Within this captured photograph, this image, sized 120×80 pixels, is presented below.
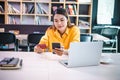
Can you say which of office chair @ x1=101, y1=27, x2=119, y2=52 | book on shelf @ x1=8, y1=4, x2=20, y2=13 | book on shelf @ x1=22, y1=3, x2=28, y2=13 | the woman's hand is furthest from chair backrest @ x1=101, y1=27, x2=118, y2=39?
the woman's hand

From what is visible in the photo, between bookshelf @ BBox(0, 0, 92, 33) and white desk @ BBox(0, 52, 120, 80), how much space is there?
382cm

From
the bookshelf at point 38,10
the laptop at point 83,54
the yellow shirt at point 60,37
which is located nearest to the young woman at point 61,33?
the yellow shirt at point 60,37

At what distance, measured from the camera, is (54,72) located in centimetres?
159

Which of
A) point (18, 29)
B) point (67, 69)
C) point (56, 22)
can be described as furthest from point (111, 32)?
point (67, 69)

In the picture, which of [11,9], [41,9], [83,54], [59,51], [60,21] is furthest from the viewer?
[41,9]

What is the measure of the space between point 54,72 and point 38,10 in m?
4.38

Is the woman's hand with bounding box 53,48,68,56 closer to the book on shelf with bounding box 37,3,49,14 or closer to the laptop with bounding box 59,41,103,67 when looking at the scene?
the laptop with bounding box 59,41,103,67

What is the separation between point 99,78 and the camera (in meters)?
1.49

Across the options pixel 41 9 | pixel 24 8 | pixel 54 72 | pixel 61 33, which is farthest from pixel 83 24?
pixel 54 72

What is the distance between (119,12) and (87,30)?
3.39 feet

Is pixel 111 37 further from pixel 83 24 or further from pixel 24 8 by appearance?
pixel 24 8

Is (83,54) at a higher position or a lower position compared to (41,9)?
lower

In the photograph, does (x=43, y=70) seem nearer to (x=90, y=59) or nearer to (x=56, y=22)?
(x=90, y=59)

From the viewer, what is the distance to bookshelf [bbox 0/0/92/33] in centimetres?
571
